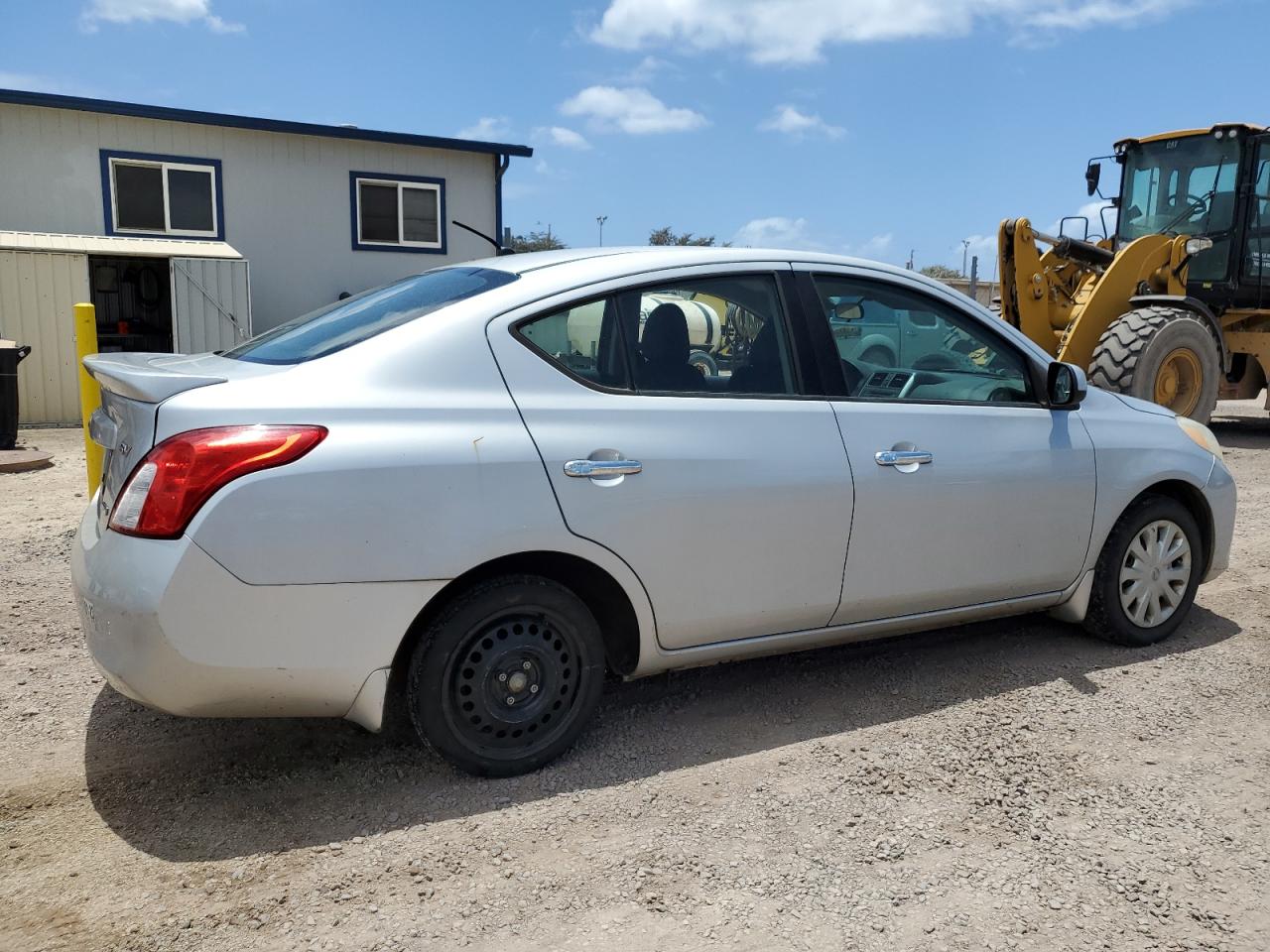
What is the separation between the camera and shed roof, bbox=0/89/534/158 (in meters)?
13.1

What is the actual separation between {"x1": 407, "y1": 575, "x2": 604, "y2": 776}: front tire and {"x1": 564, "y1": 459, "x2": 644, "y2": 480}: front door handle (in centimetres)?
35

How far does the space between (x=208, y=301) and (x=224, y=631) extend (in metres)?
12.1

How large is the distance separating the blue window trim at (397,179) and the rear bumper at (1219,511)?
13.2 meters

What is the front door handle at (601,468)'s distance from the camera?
303cm

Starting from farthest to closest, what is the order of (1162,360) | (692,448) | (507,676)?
(1162,360) < (692,448) < (507,676)

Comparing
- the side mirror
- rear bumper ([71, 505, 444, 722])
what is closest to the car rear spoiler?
rear bumper ([71, 505, 444, 722])

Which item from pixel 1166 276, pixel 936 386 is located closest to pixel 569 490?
pixel 936 386

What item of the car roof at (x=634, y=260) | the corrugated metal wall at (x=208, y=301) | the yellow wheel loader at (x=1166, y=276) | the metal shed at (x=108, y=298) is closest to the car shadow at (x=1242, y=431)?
the yellow wheel loader at (x=1166, y=276)

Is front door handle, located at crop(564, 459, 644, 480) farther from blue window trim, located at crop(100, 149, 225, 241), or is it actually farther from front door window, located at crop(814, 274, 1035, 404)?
blue window trim, located at crop(100, 149, 225, 241)

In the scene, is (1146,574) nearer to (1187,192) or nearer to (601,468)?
(601,468)

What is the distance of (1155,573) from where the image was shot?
14.6 ft

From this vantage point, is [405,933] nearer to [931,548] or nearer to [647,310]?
[647,310]

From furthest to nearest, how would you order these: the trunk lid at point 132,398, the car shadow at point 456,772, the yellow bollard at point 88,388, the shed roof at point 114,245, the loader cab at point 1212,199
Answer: the shed roof at point 114,245, the loader cab at point 1212,199, the yellow bollard at point 88,388, the car shadow at point 456,772, the trunk lid at point 132,398

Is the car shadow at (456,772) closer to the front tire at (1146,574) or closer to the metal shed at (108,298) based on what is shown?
the front tire at (1146,574)
